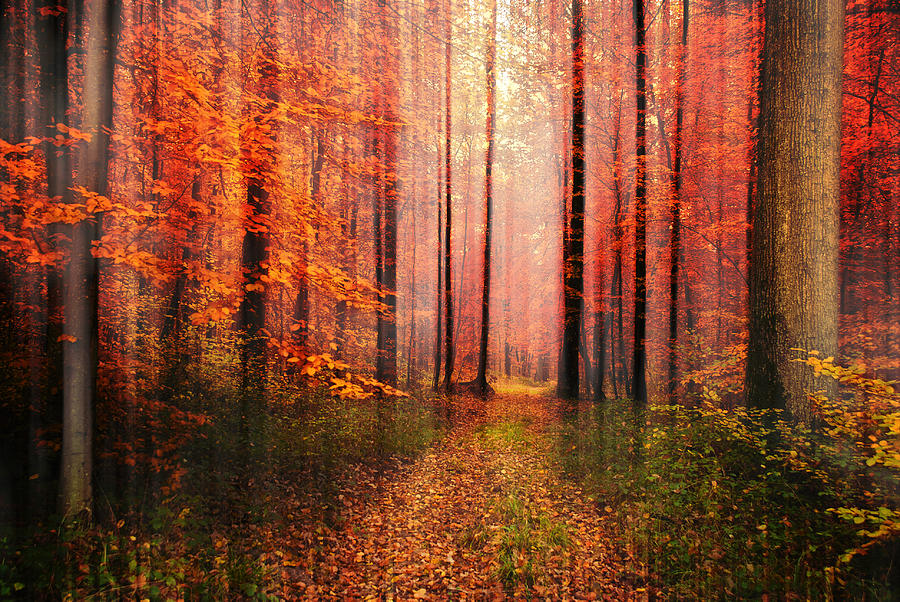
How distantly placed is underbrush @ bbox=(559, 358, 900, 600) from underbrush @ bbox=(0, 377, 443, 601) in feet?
12.7

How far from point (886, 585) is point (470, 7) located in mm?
11802

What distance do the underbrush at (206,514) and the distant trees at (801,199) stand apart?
5.78 m

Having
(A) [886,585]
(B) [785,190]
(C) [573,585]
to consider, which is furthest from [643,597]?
(B) [785,190]

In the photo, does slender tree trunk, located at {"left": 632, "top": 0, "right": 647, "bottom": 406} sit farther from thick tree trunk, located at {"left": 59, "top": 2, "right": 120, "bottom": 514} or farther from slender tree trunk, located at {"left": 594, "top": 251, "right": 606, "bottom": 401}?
thick tree trunk, located at {"left": 59, "top": 2, "right": 120, "bottom": 514}

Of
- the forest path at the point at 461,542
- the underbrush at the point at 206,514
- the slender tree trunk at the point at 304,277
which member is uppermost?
the slender tree trunk at the point at 304,277

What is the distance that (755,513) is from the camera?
3.55 meters

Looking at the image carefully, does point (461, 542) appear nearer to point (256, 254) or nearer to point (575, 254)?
point (256, 254)

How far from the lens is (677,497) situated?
415cm

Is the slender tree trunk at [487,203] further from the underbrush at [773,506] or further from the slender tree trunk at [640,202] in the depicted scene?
the underbrush at [773,506]

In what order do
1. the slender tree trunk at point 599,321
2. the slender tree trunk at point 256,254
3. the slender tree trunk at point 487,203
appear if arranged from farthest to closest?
the slender tree trunk at point 487,203 → the slender tree trunk at point 599,321 → the slender tree trunk at point 256,254

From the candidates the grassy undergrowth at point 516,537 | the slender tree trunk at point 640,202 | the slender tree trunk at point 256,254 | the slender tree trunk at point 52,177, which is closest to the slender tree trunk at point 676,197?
the slender tree trunk at point 640,202

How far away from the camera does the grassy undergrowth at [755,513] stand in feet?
9.57

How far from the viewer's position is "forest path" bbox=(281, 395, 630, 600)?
10.9 feet

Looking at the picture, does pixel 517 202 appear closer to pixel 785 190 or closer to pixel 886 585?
pixel 785 190
